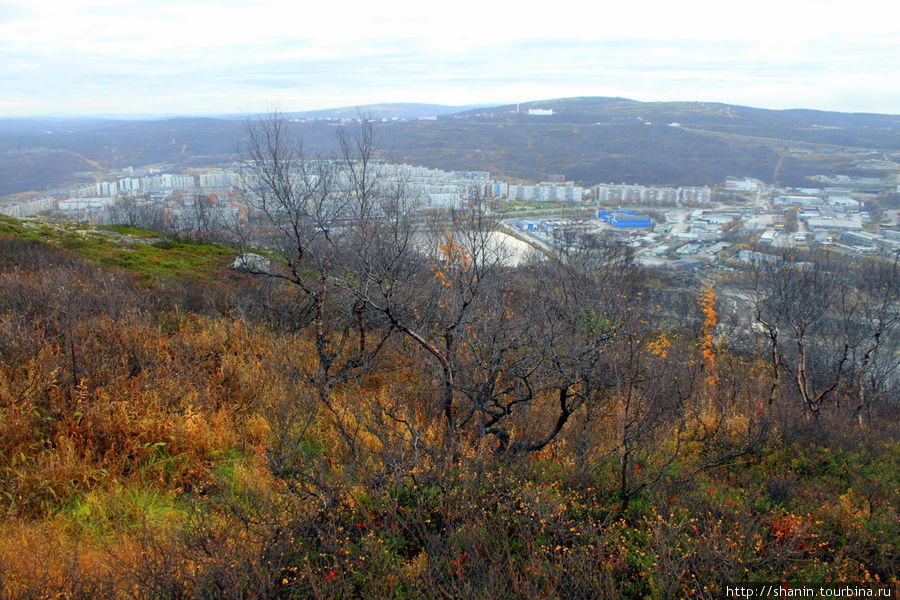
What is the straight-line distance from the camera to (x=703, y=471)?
4.59 metres

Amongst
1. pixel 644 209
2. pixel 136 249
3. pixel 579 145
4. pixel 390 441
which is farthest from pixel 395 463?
pixel 579 145

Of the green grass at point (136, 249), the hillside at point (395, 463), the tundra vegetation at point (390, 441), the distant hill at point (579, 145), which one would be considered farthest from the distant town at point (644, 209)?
the distant hill at point (579, 145)

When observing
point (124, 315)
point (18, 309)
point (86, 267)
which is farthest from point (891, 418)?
point (86, 267)

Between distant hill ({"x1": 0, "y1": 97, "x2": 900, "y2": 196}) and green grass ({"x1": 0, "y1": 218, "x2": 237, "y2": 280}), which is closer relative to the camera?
green grass ({"x1": 0, "y1": 218, "x2": 237, "y2": 280})

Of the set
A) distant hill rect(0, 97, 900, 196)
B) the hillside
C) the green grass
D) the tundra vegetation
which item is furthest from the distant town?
distant hill rect(0, 97, 900, 196)

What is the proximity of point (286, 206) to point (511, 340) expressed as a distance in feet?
10.5

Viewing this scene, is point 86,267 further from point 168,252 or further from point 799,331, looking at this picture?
point 799,331

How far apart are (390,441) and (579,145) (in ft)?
162

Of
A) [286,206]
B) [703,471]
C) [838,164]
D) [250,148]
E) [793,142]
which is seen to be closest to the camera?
[703,471]

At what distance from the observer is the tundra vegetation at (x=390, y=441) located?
2.74 meters

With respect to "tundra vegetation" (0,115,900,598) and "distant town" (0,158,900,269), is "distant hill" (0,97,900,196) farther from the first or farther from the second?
"tundra vegetation" (0,115,900,598)

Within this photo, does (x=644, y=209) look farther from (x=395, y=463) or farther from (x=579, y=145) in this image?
(x=395, y=463)

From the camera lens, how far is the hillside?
270cm

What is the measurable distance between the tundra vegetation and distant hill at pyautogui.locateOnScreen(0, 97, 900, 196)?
28.4m
